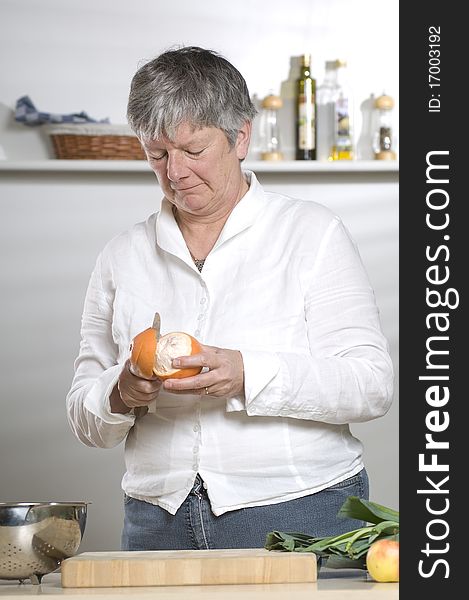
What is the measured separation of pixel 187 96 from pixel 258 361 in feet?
1.42

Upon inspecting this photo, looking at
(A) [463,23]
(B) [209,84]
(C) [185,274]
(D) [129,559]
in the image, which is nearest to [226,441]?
(C) [185,274]

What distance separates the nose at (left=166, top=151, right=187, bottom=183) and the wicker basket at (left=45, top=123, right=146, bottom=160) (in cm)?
125

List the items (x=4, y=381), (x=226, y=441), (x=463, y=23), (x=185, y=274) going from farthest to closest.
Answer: (x=4, y=381), (x=185, y=274), (x=226, y=441), (x=463, y=23)

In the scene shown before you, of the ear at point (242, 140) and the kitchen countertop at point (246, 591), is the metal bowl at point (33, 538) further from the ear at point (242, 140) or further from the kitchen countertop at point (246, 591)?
the ear at point (242, 140)

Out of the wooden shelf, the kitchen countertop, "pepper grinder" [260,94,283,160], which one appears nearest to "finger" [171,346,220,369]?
the kitchen countertop

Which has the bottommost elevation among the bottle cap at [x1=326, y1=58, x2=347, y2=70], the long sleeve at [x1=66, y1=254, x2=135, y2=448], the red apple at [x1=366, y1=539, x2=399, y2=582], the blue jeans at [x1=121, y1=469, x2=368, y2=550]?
the blue jeans at [x1=121, y1=469, x2=368, y2=550]

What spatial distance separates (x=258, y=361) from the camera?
1319mm

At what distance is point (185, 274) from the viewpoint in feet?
5.09

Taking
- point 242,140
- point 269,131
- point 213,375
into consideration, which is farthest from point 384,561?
point 269,131

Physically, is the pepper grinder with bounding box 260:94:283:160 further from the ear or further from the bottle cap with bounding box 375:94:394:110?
the ear

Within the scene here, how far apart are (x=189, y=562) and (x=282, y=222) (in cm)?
65

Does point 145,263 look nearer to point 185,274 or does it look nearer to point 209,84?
point 185,274

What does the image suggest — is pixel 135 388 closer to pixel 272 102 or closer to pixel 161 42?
pixel 272 102

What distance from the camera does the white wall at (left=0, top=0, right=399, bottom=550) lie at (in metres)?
2.79
